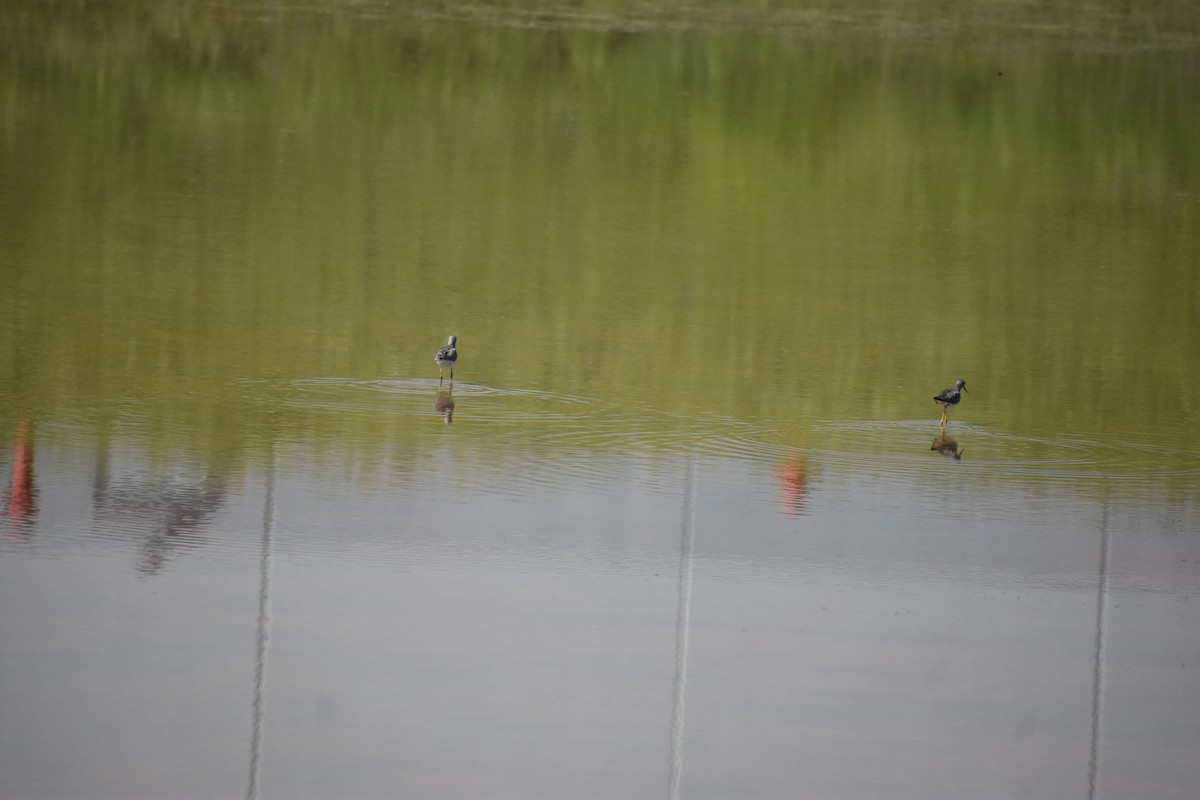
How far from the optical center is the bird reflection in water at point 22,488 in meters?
7.03

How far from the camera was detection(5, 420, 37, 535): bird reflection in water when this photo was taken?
7.03 meters

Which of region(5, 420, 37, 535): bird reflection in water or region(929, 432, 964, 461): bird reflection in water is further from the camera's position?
region(929, 432, 964, 461): bird reflection in water

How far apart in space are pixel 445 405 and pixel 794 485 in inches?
83.8

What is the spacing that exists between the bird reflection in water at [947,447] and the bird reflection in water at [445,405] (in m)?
2.50

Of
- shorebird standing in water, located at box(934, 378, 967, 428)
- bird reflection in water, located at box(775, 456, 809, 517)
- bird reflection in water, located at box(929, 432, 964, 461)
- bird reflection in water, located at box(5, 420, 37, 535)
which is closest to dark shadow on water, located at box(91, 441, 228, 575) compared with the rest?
bird reflection in water, located at box(5, 420, 37, 535)

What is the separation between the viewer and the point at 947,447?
9.06 meters

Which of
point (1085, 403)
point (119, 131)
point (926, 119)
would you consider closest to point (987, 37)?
point (926, 119)

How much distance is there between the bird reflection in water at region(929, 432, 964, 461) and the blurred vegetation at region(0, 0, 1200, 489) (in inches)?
22.5

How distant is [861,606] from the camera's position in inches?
261

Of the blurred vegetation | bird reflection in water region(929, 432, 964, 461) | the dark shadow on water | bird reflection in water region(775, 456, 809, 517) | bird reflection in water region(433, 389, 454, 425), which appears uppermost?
the blurred vegetation

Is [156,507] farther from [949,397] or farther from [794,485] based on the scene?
[949,397]

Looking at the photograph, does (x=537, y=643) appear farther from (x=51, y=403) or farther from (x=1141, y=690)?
(x=51, y=403)

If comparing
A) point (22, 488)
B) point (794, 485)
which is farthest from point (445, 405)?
point (22, 488)

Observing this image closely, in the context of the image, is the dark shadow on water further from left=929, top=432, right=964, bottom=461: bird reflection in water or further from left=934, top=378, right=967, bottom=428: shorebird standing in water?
left=934, top=378, right=967, bottom=428: shorebird standing in water
